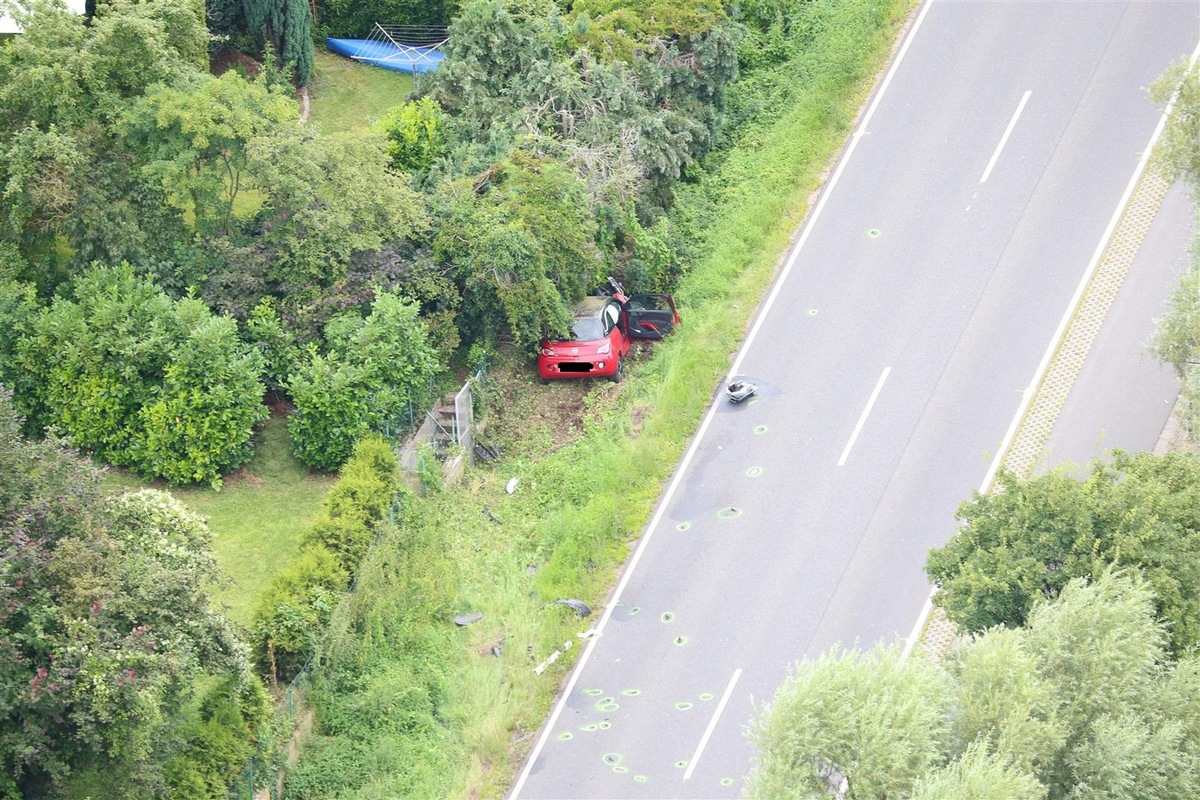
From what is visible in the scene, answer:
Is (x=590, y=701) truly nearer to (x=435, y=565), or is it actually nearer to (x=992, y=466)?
(x=435, y=565)

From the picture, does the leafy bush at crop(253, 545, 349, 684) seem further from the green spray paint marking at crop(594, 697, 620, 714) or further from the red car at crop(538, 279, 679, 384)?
the red car at crop(538, 279, 679, 384)

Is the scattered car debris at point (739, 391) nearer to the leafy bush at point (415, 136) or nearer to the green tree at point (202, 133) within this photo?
the leafy bush at point (415, 136)

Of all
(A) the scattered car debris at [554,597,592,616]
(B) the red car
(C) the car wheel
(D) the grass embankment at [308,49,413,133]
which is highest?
(D) the grass embankment at [308,49,413,133]

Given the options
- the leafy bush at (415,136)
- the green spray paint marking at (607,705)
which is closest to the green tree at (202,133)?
the leafy bush at (415,136)

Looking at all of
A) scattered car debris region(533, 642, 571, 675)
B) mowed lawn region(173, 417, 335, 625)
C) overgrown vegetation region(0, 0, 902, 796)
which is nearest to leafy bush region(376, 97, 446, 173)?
overgrown vegetation region(0, 0, 902, 796)

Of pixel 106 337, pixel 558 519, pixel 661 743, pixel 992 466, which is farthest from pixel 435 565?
pixel 992 466

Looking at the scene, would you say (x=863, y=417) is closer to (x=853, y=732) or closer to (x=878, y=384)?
(x=878, y=384)
